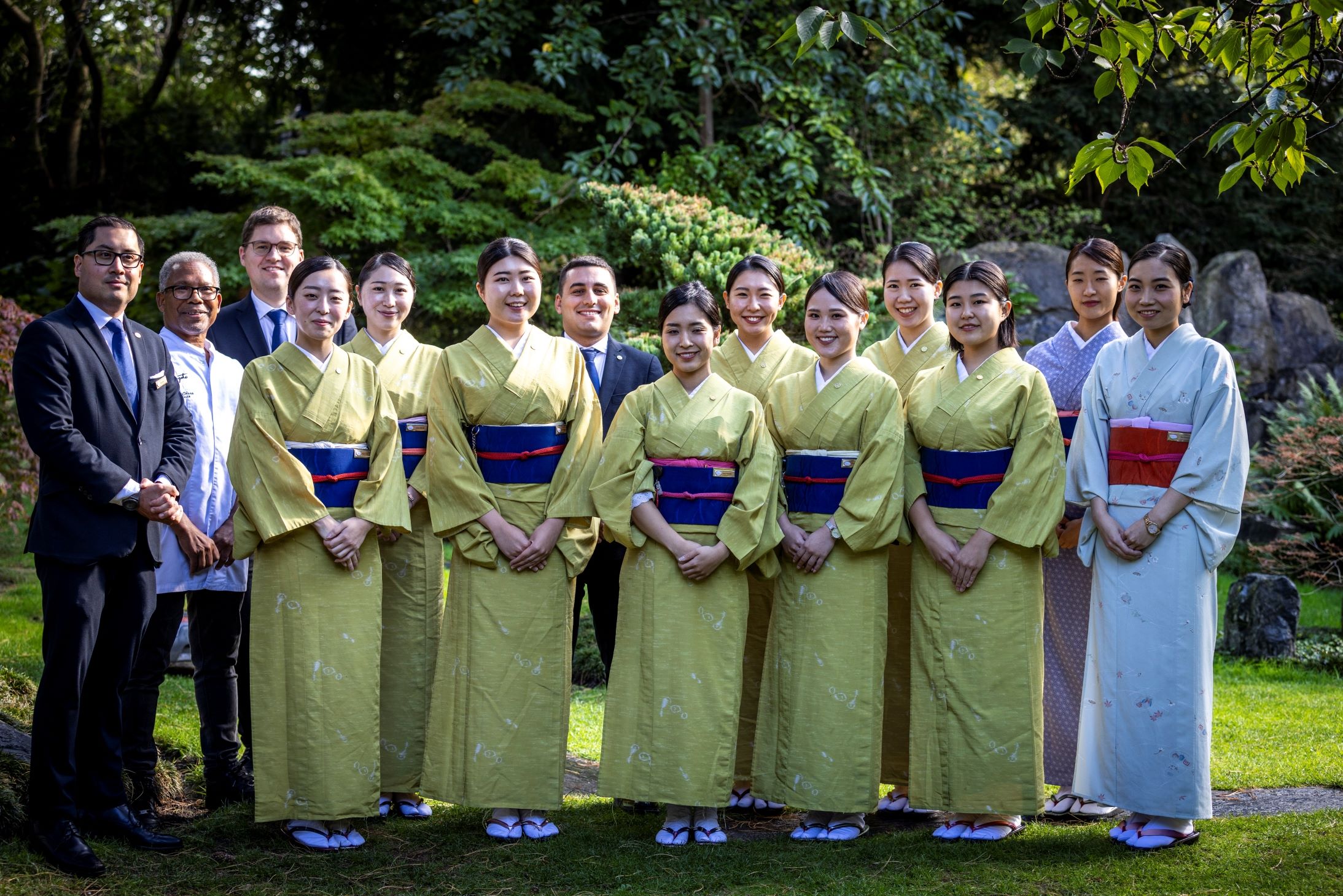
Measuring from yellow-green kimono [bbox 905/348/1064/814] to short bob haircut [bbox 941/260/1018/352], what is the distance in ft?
0.56

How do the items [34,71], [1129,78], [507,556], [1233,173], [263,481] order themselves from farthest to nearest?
[34,71] → [507,556] → [263,481] → [1233,173] → [1129,78]

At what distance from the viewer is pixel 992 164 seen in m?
13.4

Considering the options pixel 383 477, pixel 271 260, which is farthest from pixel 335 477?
pixel 271 260

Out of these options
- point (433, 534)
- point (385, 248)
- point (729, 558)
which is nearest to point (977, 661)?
point (729, 558)

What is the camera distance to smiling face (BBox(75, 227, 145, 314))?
4.05m

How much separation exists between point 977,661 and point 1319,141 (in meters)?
10.8

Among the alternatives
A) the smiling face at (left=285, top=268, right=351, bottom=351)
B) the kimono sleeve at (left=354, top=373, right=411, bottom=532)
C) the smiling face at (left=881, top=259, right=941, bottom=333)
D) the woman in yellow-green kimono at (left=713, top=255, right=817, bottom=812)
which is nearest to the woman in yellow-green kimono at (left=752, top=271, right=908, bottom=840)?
the woman in yellow-green kimono at (left=713, top=255, right=817, bottom=812)

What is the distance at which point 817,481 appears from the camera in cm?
439

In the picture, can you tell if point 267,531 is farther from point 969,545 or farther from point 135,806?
point 969,545

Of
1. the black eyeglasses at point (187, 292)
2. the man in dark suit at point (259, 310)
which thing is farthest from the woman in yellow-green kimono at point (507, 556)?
the black eyeglasses at point (187, 292)

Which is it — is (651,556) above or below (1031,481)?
below

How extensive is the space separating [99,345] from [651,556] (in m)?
2.10

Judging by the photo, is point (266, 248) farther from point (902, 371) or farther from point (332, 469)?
point (902, 371)

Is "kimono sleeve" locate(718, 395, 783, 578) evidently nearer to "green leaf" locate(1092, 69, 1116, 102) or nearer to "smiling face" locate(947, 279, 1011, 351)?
"smiling face" locate(947, 279, 1011, 351)
